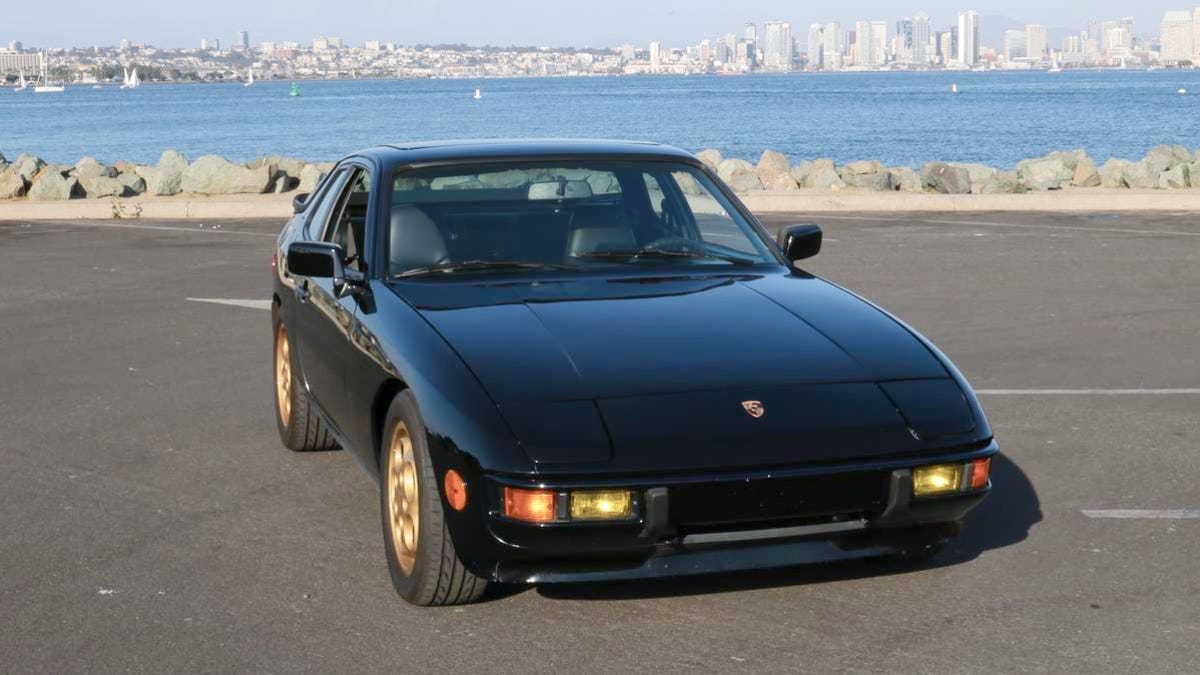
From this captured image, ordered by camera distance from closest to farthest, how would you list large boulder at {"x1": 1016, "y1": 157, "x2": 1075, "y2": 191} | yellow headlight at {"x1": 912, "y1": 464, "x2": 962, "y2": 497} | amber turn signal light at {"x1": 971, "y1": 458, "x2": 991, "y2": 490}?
yellow headlight at {"x1": 912, "y1": 464, "x2": 962, "y2": 497}
amber turn signal light at {"x1": 971, "y1": 458, "x2": 991, "y2": 490}
large boulder at {"x1": 1016, "y1": 157, "x2": 1075, "y2": 191}

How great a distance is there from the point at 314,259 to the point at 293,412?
142 cm

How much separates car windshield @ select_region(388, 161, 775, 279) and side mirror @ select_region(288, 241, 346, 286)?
0.22 metres

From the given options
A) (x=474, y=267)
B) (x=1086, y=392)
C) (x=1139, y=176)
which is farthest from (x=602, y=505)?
(x=1139, y=176)

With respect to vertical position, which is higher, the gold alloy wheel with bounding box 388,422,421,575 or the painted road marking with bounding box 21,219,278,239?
the gold alloy wheel with bounding box 388,422,421,575

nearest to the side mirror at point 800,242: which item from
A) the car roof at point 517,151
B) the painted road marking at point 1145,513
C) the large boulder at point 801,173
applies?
the car roof at point 517,151

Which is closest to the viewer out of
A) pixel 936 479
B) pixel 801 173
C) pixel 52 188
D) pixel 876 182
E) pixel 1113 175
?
pixel 936 479

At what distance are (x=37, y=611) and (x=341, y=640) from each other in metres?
1.03

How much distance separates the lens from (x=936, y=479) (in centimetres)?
504

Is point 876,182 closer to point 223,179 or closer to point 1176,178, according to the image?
point 1176,178

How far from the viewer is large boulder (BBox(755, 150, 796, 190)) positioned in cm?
3200

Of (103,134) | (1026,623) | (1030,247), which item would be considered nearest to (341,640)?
(1026,623)

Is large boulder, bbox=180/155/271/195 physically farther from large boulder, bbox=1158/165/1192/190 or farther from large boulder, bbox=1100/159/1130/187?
large boulder, bbox=1158/165/1192/190

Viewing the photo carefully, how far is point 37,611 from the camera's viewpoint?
5.34 metres

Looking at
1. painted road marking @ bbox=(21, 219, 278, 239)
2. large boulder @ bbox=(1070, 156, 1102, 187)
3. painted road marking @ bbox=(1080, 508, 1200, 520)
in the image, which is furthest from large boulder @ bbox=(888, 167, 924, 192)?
painted road marking @ bbox=(1080, 508, 1200, 520)
